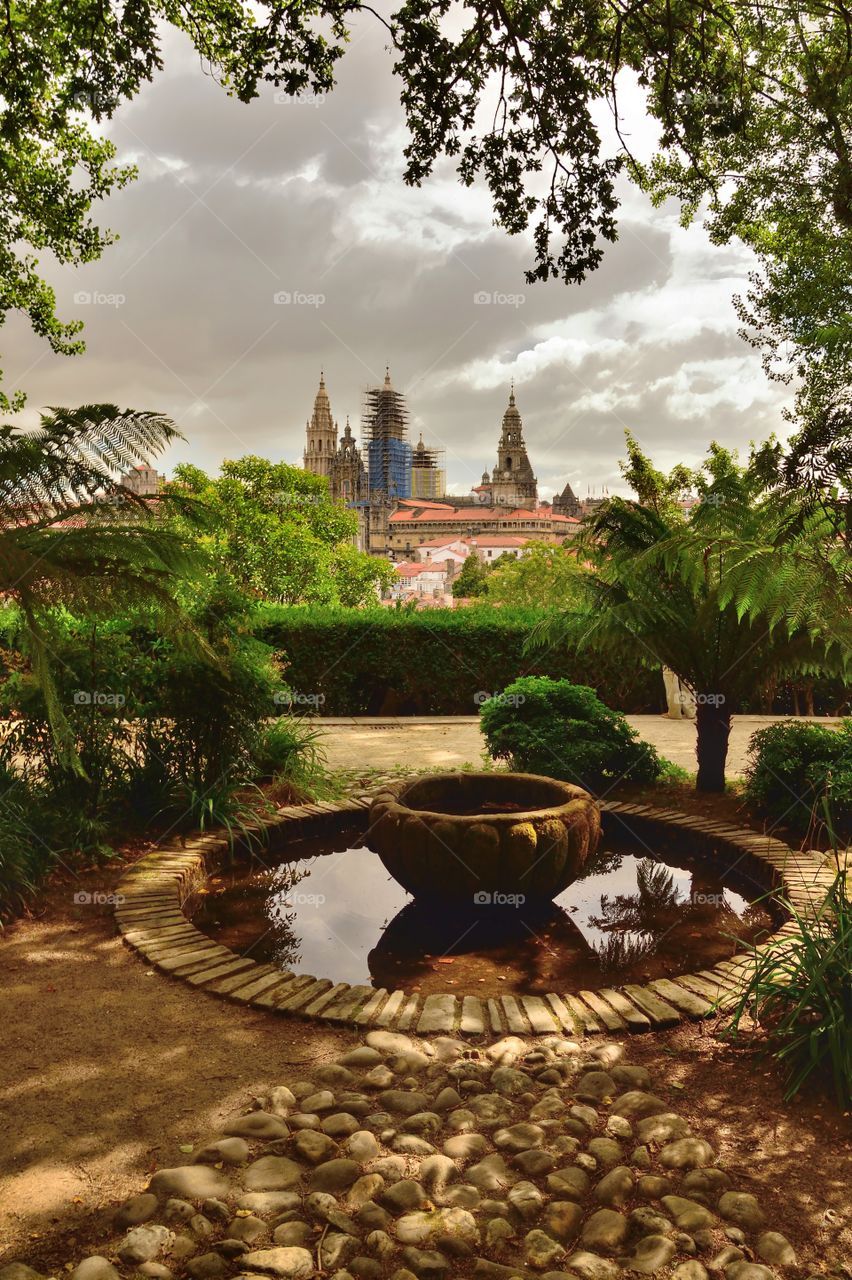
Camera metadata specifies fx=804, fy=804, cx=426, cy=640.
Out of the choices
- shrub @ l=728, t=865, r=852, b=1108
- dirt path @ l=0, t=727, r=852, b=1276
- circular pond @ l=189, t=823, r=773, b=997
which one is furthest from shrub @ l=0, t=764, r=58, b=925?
shrub @ l=728, t=865, r=852, b=1108

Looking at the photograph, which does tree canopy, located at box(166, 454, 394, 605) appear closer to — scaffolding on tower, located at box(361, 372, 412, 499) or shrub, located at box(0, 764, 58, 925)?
shrub, located at box(0, 764, 58, 925)

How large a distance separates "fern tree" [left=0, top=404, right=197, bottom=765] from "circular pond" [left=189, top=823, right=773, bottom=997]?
1.22 metres

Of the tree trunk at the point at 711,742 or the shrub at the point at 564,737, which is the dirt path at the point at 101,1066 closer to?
the shrub at the point at 564,737

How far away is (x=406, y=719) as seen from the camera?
30.4 ft

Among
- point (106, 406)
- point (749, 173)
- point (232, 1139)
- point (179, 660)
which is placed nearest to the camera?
point (232, 1139)

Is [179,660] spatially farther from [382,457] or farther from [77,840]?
[382,457]

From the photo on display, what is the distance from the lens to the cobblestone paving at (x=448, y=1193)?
161 centimetres

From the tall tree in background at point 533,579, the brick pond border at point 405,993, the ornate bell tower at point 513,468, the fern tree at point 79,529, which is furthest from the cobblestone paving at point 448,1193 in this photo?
the ornate bell tower at point 513,468

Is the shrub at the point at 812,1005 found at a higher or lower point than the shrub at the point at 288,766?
lower

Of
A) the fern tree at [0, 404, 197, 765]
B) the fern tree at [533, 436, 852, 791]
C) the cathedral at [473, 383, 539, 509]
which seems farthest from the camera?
the cathedral at [473, 383, 539, 509]

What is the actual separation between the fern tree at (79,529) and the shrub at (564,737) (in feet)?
8.41

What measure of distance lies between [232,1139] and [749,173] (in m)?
14.1

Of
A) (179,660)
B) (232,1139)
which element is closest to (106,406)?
(179,660)

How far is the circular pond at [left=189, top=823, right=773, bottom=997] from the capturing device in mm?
3262
